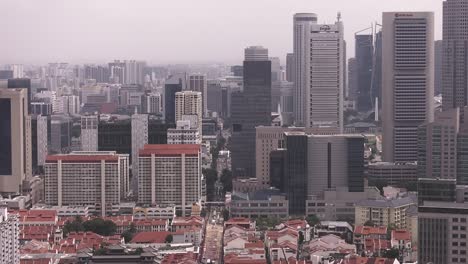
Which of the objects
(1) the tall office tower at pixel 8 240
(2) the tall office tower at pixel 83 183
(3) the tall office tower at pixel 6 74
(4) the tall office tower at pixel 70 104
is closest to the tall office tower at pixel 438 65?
(2) the tall office tower at pixel 83 183

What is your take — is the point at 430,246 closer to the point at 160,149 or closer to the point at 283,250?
the point at 283,250

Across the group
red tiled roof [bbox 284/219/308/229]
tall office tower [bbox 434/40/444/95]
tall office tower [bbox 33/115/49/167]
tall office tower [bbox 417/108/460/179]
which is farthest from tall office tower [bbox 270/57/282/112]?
red tiled roof [bbox 284/219/308/229]

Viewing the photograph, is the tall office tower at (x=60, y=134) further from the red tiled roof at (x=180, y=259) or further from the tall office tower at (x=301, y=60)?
the red tiled roof at (x=180, y=259)

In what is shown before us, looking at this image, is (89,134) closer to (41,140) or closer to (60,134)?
(41,140)

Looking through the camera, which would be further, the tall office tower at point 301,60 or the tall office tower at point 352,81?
the tall office tower at point 352,81

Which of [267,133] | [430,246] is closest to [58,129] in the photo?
[267,133]

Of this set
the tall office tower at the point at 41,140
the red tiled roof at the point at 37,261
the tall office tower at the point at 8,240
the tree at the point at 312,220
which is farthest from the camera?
the tall office tower at the point at 41,140
